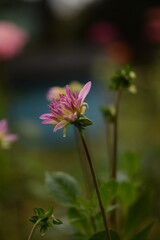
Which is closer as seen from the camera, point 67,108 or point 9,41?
point 67,108

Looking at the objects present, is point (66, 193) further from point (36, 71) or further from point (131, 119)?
point (36, 71)

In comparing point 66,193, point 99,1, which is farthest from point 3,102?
point 99,1

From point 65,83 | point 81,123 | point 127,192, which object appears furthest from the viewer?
point 65,83

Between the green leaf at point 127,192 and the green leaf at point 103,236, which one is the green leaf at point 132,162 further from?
the green leaf at point 103,236

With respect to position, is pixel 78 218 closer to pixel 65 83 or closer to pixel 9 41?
pixel 9 41

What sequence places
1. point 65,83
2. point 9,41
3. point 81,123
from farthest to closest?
1. point 65,83
2. point 9,41
3. point 81,123

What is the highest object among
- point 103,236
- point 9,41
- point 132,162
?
point 9,41

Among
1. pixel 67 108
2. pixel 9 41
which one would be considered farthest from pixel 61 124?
pixel 9 41

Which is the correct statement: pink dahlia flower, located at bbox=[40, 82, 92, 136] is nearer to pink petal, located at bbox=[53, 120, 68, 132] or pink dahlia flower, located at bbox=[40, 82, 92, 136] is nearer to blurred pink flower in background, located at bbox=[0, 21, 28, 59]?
pink petal, located at bbox=[53, 120, 68, 132]
